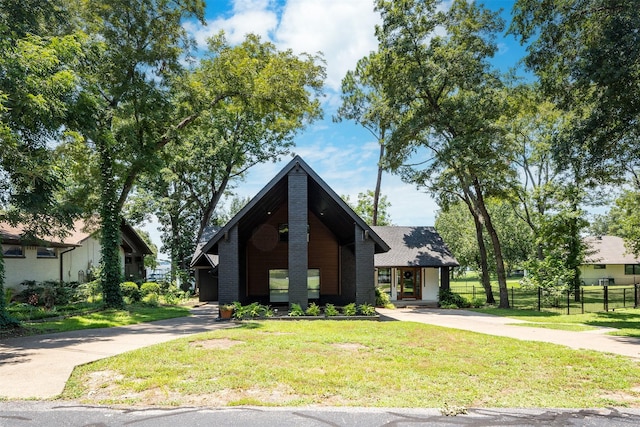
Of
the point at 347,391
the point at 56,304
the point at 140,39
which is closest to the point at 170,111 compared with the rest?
the point at 140,39

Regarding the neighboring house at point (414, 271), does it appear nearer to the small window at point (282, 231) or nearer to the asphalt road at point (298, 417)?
the small window at point (282, 231)

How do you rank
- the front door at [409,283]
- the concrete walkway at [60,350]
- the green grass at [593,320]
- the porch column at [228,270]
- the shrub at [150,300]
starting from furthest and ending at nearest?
the front door at [409,283] < the shrub at [150,300] < the porch column at [228,270] < the green grass at [593,320] < the concrete walkway at [60,350]

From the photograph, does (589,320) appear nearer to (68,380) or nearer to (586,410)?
(586,410)

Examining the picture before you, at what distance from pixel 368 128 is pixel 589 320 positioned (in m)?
21.2

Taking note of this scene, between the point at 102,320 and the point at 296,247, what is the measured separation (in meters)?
8.03

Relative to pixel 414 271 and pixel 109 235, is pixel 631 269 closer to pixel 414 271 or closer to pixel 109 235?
pixel 414 271

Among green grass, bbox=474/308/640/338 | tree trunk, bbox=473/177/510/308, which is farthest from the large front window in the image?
tree trunk, bbox=473/177/510/308

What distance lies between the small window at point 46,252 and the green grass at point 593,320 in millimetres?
24119

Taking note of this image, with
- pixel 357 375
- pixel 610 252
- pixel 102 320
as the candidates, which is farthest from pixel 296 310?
pixel 610 252

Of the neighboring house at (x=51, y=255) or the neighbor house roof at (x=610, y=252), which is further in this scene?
the neighbor house roof at (x=610, y=252)

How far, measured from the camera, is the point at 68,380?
270 inches

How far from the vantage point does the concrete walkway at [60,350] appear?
21.8 feet

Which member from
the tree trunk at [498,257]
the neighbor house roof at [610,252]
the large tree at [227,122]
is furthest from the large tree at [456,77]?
the neighbor house roof at [610,252]

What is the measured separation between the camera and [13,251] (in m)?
20.4
